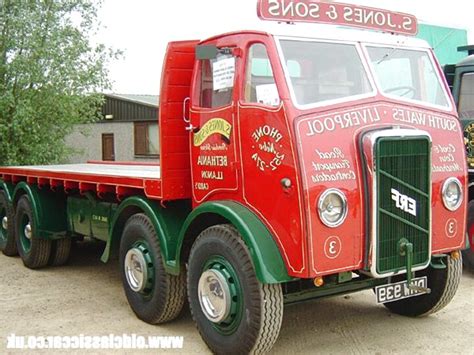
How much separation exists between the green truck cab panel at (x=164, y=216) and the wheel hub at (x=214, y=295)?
458 mm

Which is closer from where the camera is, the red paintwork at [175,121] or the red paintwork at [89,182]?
the red paintwork at [175,121]

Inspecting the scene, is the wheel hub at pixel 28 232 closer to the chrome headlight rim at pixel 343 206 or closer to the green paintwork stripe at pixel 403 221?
the chrome headlight rim at pixel 343 206

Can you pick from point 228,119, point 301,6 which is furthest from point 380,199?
point 301,6

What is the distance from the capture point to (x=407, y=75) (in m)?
4.99

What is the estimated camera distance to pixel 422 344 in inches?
192

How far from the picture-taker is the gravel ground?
4.87 m

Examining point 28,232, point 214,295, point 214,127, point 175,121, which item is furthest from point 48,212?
point 214,295

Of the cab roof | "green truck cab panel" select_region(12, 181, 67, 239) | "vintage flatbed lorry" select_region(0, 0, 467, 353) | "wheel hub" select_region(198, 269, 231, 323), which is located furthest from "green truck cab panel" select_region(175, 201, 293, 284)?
"green truck cab panel" select_region(12, 181, 67, 239)

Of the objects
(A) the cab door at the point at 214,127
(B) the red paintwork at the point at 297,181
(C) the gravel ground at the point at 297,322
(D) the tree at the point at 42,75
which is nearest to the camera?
(B) the red paintwork at the point at 297,181

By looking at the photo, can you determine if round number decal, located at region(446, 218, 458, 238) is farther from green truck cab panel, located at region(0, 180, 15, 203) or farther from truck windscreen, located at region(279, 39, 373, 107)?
green truck cab panel, located at region(0, 180, 15, 203)

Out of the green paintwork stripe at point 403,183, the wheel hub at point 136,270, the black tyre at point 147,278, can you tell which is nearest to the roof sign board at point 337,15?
the green paintwork stripe at point 403,183

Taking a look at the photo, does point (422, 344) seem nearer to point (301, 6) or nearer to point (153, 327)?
point (153, 327)

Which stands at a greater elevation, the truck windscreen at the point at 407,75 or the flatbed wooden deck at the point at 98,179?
the truck windscreen at the point at 407,75

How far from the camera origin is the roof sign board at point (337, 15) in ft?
14.7
